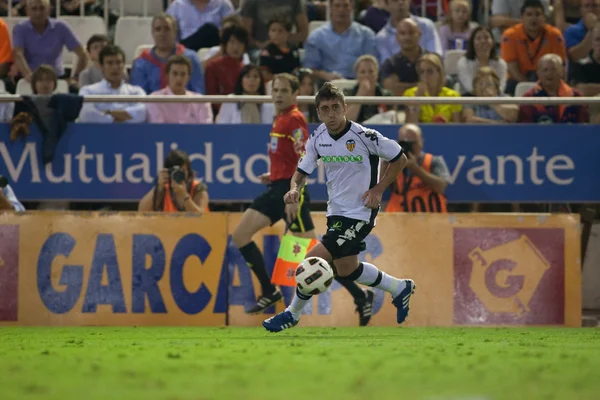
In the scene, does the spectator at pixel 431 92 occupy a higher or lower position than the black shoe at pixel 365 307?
higher

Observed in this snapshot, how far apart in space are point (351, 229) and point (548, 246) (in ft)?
12.5

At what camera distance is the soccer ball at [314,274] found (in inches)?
362

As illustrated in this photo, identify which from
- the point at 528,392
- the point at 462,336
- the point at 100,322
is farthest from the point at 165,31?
the point at 528,392

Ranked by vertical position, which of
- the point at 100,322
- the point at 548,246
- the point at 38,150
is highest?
the point at 38,150

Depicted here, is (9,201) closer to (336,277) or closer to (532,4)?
(336,277)

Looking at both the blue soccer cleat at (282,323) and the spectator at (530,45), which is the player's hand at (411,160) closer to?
the spectator at (530,45)

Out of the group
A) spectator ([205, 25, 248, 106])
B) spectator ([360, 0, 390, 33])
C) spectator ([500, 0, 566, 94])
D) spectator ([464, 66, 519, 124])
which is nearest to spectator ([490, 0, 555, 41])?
spectator ([500, 0, 566, 94])

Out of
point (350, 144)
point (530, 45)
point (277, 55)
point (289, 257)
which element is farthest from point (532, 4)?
point (350, 144)

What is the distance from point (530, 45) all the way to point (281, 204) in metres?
5.29

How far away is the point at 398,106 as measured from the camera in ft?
43.0

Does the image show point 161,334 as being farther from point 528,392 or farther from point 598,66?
point 598,66

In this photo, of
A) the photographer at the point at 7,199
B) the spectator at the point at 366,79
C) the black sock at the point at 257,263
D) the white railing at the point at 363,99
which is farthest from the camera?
the spectator at the point at 366,79

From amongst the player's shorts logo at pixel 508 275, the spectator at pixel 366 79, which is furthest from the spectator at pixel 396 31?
the player's shorts logo at pixel 508 275

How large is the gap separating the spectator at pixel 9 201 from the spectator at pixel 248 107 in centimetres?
248
